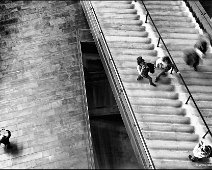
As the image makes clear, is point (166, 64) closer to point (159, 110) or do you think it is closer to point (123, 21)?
point (159, 110)

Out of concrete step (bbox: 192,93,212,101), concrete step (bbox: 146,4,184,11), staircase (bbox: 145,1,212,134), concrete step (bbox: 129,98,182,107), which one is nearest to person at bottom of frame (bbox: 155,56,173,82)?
staircase (bbox: 145,1,212,134)

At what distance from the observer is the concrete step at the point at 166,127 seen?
31.8 ft

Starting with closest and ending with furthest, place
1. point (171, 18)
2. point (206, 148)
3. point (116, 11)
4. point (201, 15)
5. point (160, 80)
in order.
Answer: point (206, 148)
point (160, 80)
point (201, 15)
point (171, 18)
point (116, 11)

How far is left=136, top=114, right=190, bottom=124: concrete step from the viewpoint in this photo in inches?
389

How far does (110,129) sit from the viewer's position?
1168cm

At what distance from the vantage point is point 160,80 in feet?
35.3

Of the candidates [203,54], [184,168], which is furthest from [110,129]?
[203,54]

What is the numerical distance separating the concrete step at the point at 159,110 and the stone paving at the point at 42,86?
185cm

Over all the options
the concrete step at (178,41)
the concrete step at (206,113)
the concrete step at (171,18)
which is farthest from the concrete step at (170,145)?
the concrete step at (171,18)

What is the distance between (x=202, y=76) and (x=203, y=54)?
2.48 ft

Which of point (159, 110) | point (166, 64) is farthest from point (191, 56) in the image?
point (159, 110)

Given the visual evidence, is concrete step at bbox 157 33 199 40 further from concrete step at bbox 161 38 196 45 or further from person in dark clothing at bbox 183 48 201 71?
person in dark clothing at bbox 183 48 201 71

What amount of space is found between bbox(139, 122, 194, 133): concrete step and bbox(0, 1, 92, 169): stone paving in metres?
1.91

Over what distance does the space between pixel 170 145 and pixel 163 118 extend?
0.91 metres
